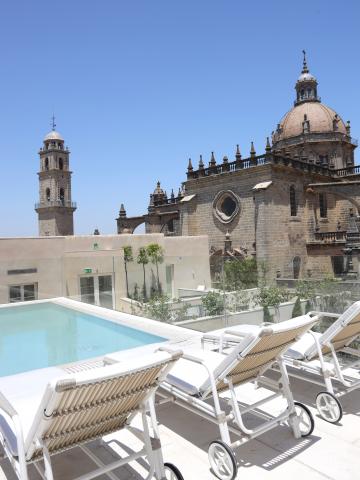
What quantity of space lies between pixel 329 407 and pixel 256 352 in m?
1.13

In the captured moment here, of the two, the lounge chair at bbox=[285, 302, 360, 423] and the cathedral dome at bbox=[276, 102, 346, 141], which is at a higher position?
the cathedral dome at bbox=[276, 102, 346, 141]

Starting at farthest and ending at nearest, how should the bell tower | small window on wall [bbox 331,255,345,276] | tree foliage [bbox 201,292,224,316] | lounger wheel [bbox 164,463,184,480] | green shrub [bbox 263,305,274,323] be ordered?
the bell tower, small window on wall [bbox 331,255,345,276], tree foliage [bbox 201,292,224,316], green shrub [bbox 263,305,274,323], lounger wheel [bbox 164,463,184,480]

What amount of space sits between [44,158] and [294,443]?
175ft

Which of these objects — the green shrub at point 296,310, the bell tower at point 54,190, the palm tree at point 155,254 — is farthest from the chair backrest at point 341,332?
the bell tower at point 54,190

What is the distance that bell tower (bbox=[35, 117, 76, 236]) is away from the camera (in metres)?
50.8

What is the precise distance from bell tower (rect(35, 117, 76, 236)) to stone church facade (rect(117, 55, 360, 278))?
27.8 m

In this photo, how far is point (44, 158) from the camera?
170 ft

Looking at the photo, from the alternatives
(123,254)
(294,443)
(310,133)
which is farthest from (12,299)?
(310,133)

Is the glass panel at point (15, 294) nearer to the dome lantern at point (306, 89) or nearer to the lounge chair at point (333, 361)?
the lounge chair at point (333, 361)

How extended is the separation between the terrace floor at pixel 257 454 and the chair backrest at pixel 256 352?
0.47 m

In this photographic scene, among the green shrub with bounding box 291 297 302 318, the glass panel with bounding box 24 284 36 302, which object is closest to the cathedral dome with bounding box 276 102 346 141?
the glass panel with bounding box 24 284 36 302

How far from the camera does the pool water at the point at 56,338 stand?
212 inches

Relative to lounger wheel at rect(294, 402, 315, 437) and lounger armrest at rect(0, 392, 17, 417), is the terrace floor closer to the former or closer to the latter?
lounger wheel at rect(294, 402, 315, 437)

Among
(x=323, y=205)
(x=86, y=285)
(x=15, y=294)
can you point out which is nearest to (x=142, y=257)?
(x=86, y=285)
